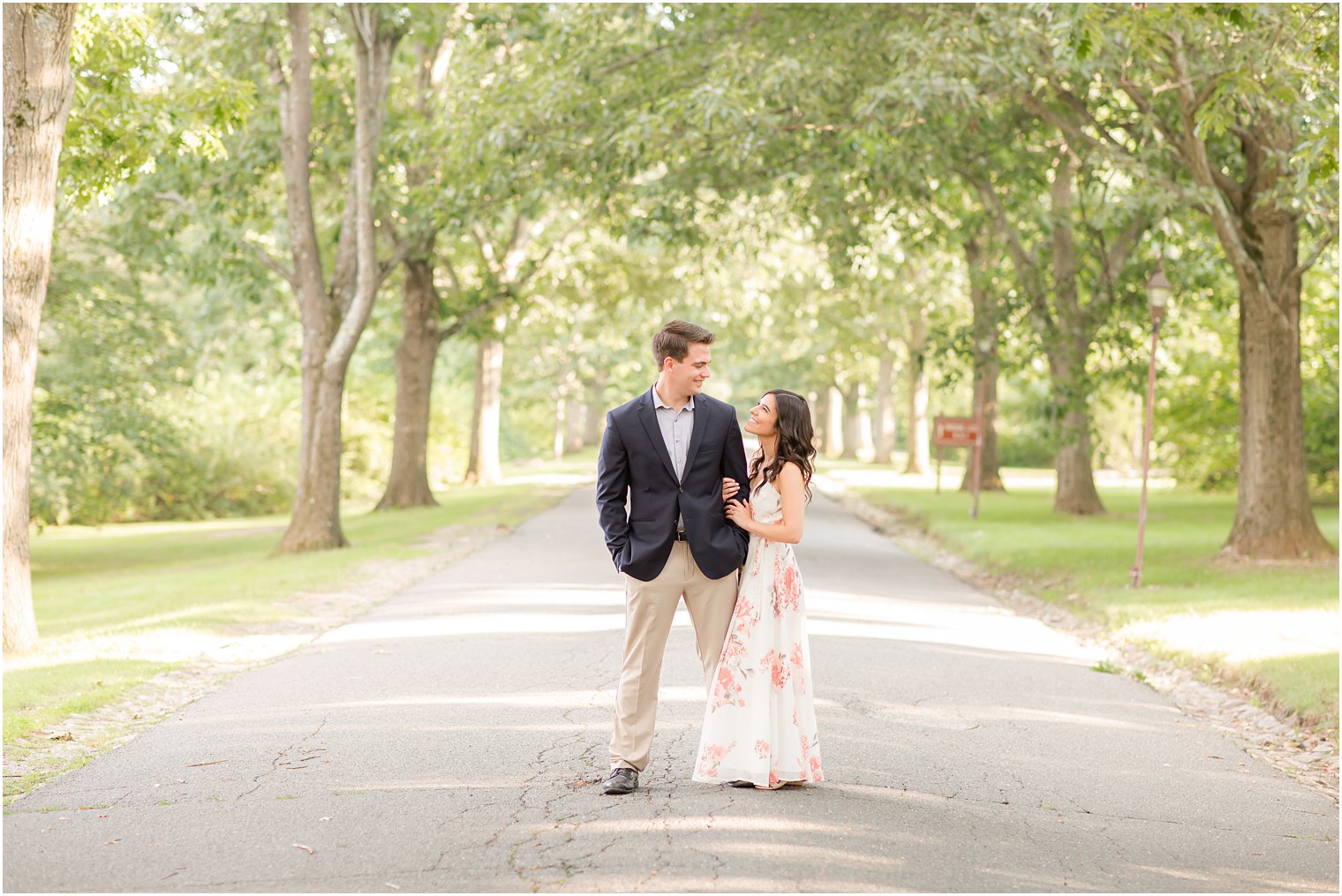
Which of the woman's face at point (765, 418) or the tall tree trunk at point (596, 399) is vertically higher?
the tall tree trunk at point (596, 399)

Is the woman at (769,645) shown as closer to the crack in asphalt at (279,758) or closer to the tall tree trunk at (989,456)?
the crack in asphalt at (279,758)

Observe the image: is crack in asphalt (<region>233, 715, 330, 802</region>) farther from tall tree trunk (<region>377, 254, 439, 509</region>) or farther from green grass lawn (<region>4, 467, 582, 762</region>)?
tall tree trunk (<region>377, 254, 439, 509</region>)

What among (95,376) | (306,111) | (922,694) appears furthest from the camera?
(95,376)

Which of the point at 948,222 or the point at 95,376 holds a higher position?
the point at 948,222

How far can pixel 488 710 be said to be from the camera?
825cm

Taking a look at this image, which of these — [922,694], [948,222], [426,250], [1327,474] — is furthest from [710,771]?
[1327,474]

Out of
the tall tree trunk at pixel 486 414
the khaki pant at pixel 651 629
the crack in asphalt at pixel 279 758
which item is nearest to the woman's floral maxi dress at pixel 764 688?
the khaki pant at pixel 651 629

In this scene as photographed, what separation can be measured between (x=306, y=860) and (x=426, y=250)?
22022 millimetres

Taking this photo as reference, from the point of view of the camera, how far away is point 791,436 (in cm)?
640

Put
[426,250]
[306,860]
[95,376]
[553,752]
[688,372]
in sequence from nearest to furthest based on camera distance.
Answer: [306,860], [688,372], [553,752], [95,376], [426,250]

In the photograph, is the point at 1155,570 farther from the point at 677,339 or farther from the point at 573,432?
the point at 573,432

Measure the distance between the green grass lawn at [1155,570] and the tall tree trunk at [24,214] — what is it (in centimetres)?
938

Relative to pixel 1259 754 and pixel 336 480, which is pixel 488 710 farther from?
pixel 336 480

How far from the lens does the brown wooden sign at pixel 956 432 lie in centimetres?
2869
